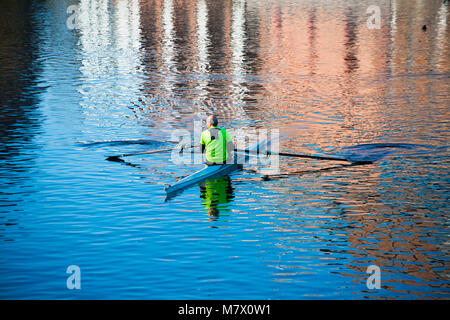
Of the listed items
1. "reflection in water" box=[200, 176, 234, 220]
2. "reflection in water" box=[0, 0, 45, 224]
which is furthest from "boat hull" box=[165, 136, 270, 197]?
"reflection in water" box=[0, 0, 45, 224]

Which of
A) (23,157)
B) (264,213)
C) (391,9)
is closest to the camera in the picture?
(264,213)

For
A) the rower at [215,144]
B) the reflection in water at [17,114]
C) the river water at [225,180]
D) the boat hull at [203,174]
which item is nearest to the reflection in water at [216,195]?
the river water at [225,180]

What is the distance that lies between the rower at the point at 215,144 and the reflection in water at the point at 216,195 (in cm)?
81

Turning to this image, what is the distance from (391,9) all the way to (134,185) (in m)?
103

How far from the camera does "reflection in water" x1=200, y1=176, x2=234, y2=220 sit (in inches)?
856

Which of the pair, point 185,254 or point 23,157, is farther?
point 23,157

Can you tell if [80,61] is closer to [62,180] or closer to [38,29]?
[38,29]

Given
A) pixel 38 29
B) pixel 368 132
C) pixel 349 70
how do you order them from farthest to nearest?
pixel 38 29, pixel 349 70, pixel 368 132

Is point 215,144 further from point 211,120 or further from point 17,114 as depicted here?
point 17,114

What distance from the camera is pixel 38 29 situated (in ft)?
269

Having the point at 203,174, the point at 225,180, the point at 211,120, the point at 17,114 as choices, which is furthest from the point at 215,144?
the point at 17,114

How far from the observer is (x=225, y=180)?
25141 mm

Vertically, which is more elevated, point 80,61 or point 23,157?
point 80,61

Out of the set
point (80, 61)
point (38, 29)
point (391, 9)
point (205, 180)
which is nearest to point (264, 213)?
point (205, 180)
